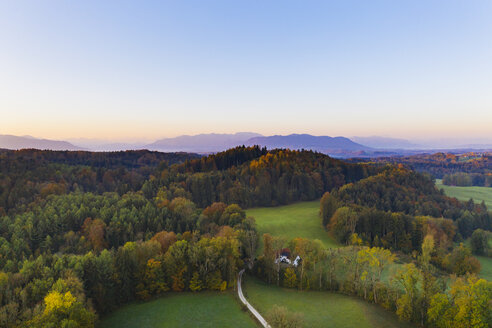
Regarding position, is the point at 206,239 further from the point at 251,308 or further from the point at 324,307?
the point at 324,307

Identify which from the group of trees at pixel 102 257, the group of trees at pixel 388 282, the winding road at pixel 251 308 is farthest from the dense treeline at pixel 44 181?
the group of trees at pixel 388 282

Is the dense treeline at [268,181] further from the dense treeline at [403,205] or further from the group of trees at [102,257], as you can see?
the group of trees at [102,257]

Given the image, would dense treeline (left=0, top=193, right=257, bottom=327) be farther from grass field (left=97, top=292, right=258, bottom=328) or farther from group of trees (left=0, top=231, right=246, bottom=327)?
grass field (left=97, top=292, right=258, bottom=328)

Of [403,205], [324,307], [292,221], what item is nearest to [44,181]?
[292,221]

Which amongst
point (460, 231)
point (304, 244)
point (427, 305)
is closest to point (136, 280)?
point (304, 244)

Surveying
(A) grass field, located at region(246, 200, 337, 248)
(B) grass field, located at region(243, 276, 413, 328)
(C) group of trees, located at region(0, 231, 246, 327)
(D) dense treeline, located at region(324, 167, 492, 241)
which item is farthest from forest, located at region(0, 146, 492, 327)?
(A) grass field, located at region(246, 200, 337, 248)

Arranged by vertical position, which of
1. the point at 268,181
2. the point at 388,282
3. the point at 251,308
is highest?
the point at 268,181
